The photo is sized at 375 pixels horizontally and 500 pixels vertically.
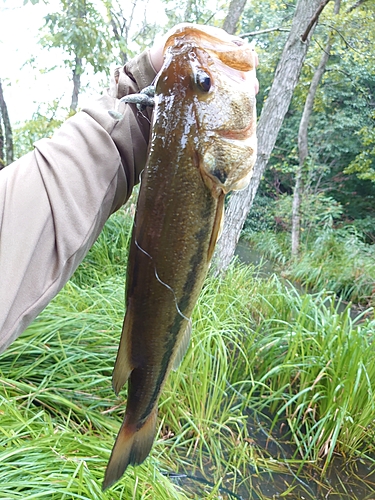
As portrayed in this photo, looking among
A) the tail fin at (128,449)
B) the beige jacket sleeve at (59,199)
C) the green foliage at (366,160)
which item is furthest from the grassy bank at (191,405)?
the green foliage at (366,160)

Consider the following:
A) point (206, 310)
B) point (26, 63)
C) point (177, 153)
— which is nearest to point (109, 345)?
point (206, 310)

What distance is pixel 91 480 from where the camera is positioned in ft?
5.83

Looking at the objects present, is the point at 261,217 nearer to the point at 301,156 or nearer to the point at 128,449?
the point at 301,156

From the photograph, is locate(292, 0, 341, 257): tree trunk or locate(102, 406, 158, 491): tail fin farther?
locate(292, 0, 341, 257): tree trunk

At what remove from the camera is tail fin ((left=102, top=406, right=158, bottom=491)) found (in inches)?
45.0

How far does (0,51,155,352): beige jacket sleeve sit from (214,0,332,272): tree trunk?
3686 mm

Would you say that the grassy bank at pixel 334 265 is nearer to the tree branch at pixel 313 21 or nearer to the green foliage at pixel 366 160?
the green foliage at pixel 366 160

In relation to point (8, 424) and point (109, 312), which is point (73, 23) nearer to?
point (109, 312)

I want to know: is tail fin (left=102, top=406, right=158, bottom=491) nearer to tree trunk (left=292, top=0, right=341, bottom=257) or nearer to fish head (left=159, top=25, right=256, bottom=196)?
fish head (left=159, top=25, right=256, bottom=196)

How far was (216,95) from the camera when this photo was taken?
1081 mm

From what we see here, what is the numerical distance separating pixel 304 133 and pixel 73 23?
27.2 feet

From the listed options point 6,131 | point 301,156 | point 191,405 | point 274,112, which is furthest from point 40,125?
point 301,156

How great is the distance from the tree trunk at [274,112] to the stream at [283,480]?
2.18m

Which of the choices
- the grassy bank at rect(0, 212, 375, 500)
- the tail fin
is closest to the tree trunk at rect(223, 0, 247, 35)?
the grassy bank at rect(0, 212, 375, 500)
